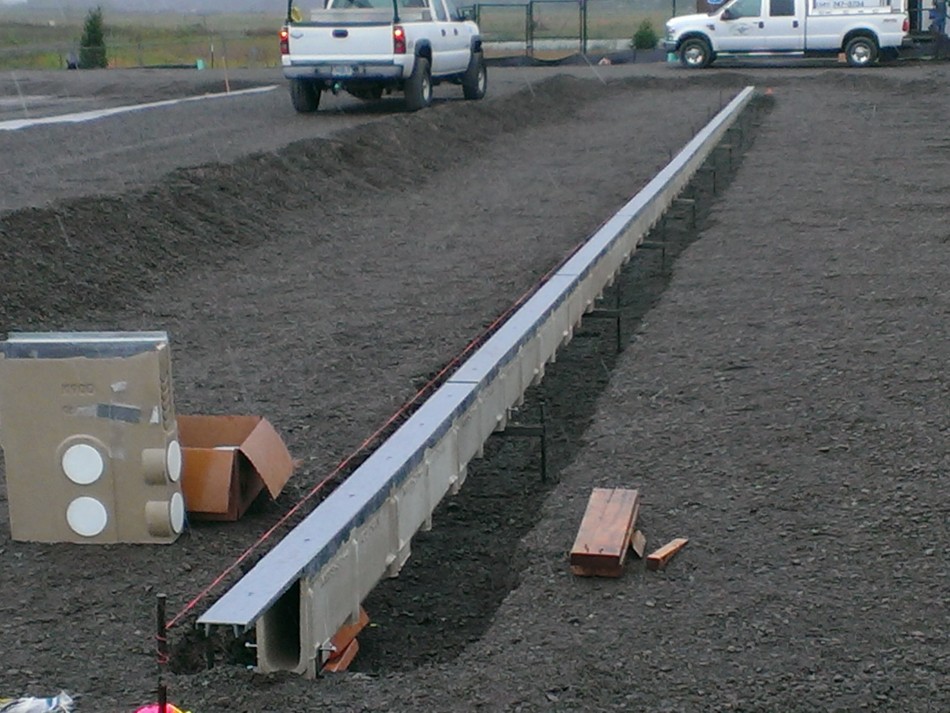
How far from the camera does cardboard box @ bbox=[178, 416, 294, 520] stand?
5836mm

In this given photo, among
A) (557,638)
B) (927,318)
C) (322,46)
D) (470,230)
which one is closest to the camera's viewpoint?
(557,638)

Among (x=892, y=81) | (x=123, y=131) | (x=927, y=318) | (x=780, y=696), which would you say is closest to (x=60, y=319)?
(x=927, y=318)

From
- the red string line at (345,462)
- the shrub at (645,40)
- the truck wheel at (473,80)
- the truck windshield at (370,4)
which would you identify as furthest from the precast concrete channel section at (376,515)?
the shrub at (645,40)

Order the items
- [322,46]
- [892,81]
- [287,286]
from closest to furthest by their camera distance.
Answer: [287,286]
[322,46]
[892,81]

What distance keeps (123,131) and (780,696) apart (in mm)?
18798

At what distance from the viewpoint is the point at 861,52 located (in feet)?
132

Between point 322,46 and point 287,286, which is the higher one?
point 322,46

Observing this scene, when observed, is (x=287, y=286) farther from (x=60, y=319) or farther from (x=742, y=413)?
(x=742, y=413)

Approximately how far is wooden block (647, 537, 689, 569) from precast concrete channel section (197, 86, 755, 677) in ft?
2.82

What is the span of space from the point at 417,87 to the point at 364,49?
4.02ft

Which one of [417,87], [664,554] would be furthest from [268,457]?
[417,87]

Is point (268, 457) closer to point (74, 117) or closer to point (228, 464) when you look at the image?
point (228, 464)

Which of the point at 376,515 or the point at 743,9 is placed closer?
the point at 376,515

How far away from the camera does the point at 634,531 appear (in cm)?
543
